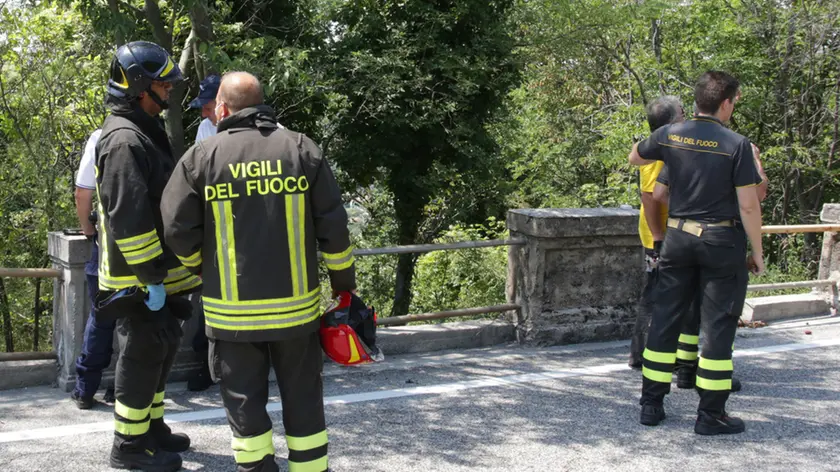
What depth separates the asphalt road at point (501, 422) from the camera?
14.3ft

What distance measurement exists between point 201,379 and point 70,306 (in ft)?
3.15

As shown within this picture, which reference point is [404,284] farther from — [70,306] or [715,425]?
[715,425]

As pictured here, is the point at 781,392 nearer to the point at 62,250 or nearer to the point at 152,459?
the point at 152,459

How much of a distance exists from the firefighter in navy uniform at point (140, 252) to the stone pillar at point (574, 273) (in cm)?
Result: 327

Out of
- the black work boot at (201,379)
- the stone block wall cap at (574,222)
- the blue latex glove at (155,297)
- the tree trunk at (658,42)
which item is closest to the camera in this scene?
the blue latex glove at (155,297)

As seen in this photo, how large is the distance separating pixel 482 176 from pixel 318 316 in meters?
14.1

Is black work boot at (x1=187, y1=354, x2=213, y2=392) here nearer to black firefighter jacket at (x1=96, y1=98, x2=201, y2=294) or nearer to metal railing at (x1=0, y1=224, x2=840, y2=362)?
metal railing at (x1=0, y1=224, x2=840, y2=362)

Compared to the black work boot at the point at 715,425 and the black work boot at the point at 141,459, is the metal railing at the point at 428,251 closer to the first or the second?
the black work boot at the point at 141,459

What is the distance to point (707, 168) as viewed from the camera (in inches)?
188

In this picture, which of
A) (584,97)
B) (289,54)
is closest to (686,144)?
(289,54)

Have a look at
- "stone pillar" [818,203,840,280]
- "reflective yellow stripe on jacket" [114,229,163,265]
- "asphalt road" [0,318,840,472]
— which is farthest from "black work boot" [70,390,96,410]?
"stone pillar" [818,203,840,280]

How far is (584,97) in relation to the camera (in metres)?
23.7

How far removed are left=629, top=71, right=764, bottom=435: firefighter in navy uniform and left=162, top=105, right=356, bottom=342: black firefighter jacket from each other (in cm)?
232

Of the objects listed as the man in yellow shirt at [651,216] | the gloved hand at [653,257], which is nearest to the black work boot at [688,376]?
the man in yellow shirt at [651,216]
